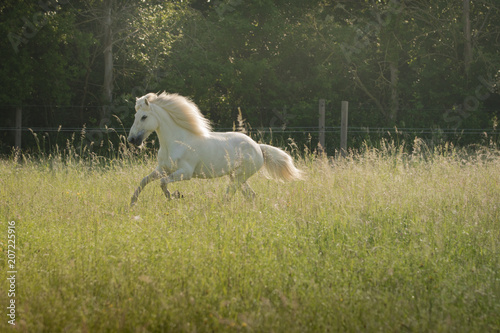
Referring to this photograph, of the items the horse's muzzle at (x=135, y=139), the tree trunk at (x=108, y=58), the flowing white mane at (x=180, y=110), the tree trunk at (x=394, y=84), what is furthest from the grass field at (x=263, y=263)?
the tree trunk at (x=394, y=84)

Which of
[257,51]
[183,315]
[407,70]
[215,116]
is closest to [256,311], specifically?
[183,315]

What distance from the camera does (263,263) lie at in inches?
150

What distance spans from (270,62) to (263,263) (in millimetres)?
14511

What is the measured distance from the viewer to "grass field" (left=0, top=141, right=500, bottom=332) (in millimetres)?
3086

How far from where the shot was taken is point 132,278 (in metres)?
3.56

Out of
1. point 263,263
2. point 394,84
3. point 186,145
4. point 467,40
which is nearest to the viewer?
point 263,263

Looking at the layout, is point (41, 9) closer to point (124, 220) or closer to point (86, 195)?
point (86, 195)

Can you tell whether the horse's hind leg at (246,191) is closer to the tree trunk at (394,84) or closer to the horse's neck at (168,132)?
the horse's neck at (168,132)

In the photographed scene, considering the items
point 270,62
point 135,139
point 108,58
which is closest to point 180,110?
point 135,139

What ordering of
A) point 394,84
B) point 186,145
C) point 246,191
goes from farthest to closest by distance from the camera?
point 394,84 → point 246,191 → point 186,145

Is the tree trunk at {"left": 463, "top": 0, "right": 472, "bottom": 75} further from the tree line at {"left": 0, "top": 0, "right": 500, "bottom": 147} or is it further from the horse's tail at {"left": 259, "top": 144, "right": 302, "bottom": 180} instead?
the horse's tail at {"left": 259, "top": 144, "right": 302, "bottom": 180}

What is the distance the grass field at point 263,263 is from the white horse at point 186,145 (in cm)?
49

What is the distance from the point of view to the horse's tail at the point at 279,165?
732 centimetres

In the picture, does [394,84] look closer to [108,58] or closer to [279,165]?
[108,58]
